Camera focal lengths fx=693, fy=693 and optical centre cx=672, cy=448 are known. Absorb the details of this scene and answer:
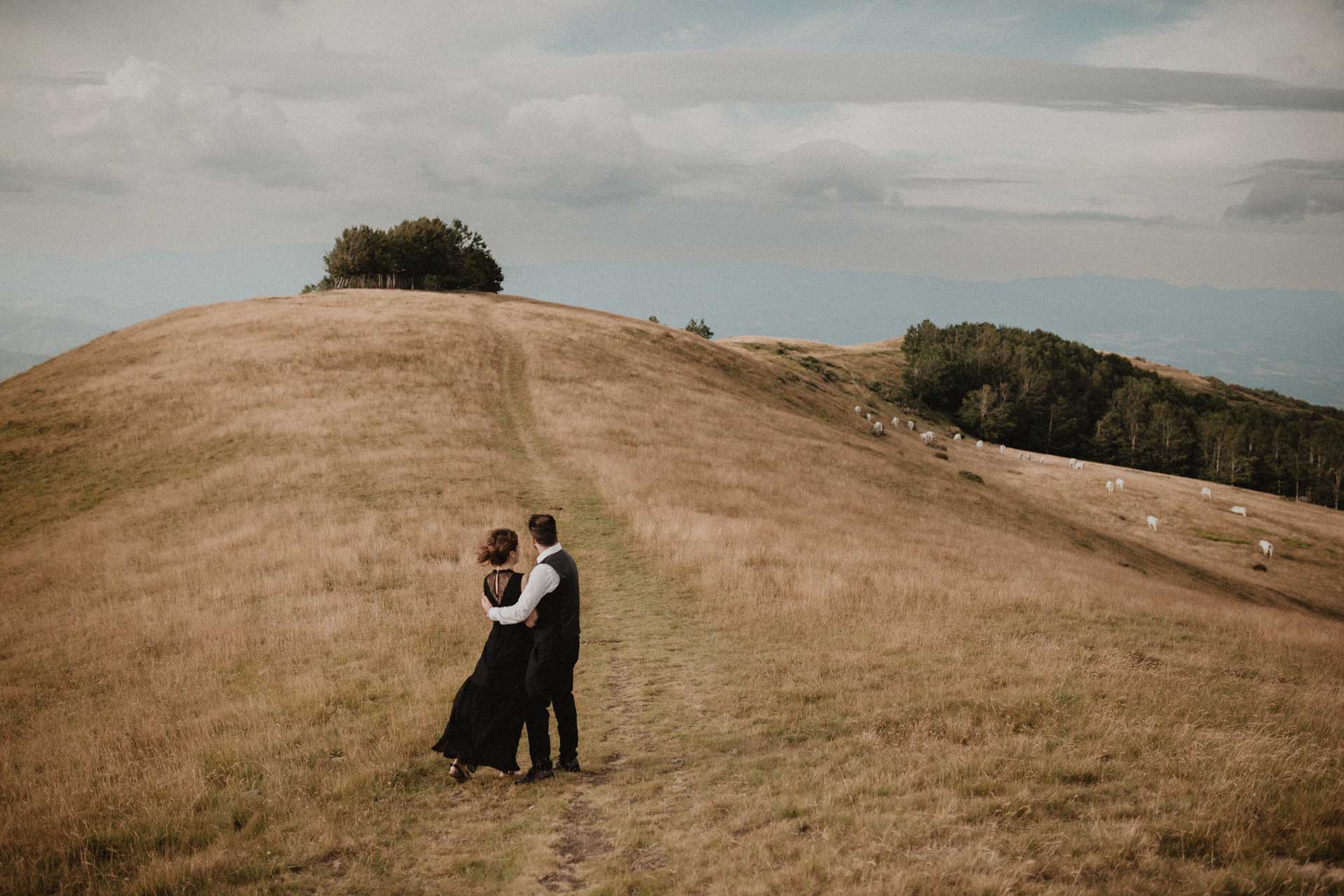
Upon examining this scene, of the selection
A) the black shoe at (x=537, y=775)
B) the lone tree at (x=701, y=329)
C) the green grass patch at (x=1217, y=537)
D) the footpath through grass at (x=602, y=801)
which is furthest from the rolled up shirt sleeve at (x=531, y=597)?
the lone tree at (x=701, y=329)

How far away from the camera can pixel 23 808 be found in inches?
306

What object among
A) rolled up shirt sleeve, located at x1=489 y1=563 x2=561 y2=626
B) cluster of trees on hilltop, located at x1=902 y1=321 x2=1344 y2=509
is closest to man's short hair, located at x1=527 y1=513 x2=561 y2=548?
rolled up shirt sleeve, located at x1=489 y1=563 x2=561 y2=626

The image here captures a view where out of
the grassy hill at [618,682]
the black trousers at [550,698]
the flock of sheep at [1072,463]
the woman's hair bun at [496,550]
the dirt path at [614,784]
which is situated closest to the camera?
the grassy hill at [618,682]

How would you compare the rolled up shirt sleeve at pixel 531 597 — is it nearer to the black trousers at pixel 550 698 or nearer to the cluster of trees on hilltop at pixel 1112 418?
the black trousers at pixel 550 698

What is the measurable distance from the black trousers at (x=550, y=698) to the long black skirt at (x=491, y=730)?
203 millimetres

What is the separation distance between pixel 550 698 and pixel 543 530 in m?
2.19

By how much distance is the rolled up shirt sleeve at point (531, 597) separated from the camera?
8312 millimetres

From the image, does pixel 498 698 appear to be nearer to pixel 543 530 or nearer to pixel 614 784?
pixel 614 784

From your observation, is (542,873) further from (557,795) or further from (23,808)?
(23,808)

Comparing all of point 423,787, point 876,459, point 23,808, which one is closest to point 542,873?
point 423,787

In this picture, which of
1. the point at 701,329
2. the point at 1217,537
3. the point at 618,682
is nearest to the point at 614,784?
the point at 618,682

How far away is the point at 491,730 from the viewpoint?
28.6 feet

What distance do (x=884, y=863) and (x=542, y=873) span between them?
3276mm

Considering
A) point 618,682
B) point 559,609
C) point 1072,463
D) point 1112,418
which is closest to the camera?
point 559,609
